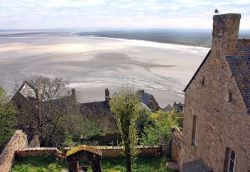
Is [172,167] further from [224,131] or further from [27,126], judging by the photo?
[27,126]

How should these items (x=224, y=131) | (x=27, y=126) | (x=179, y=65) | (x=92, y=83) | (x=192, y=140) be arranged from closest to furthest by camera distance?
(x=224, y=131), (x=192, y=140), (x=27, y=126), (x=92, y=83), (x=179, y=65)

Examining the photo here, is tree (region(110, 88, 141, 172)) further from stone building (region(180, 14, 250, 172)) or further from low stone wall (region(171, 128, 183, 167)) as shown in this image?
low stone wall (region(171, 128, 183, 167))

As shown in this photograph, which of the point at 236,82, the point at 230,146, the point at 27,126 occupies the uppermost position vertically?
the point at 236,82

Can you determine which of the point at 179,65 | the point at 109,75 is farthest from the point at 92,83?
the point at 179,65

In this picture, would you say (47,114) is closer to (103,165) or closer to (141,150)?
(103,165)

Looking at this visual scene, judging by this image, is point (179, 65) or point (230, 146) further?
point (179, 65)

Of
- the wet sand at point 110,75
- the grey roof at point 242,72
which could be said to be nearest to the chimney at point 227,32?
the grey roof at point 242,72

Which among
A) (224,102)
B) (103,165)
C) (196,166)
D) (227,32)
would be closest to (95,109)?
(103,165)

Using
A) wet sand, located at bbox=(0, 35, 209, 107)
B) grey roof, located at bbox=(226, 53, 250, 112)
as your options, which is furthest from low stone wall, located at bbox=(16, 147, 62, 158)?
wet sand, located at bbox=(0, 35, 209, 107)
